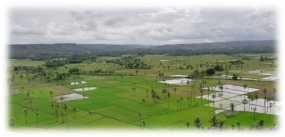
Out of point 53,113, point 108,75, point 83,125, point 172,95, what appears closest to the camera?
point 83,125

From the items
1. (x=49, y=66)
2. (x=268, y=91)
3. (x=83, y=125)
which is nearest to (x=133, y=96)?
(x=83, y=125)

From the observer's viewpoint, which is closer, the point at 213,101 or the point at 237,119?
the point at 237,119

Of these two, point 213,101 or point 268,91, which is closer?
point 213,101

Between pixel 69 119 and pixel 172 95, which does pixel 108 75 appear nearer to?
pixel 172 95

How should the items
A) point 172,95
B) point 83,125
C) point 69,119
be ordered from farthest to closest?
1. point 172,95
2. point 69,119
3. point 83,125

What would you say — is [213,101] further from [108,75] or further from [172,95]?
[108,75]


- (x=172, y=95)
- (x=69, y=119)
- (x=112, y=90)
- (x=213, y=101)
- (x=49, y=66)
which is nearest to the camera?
(x=69, y=119)
